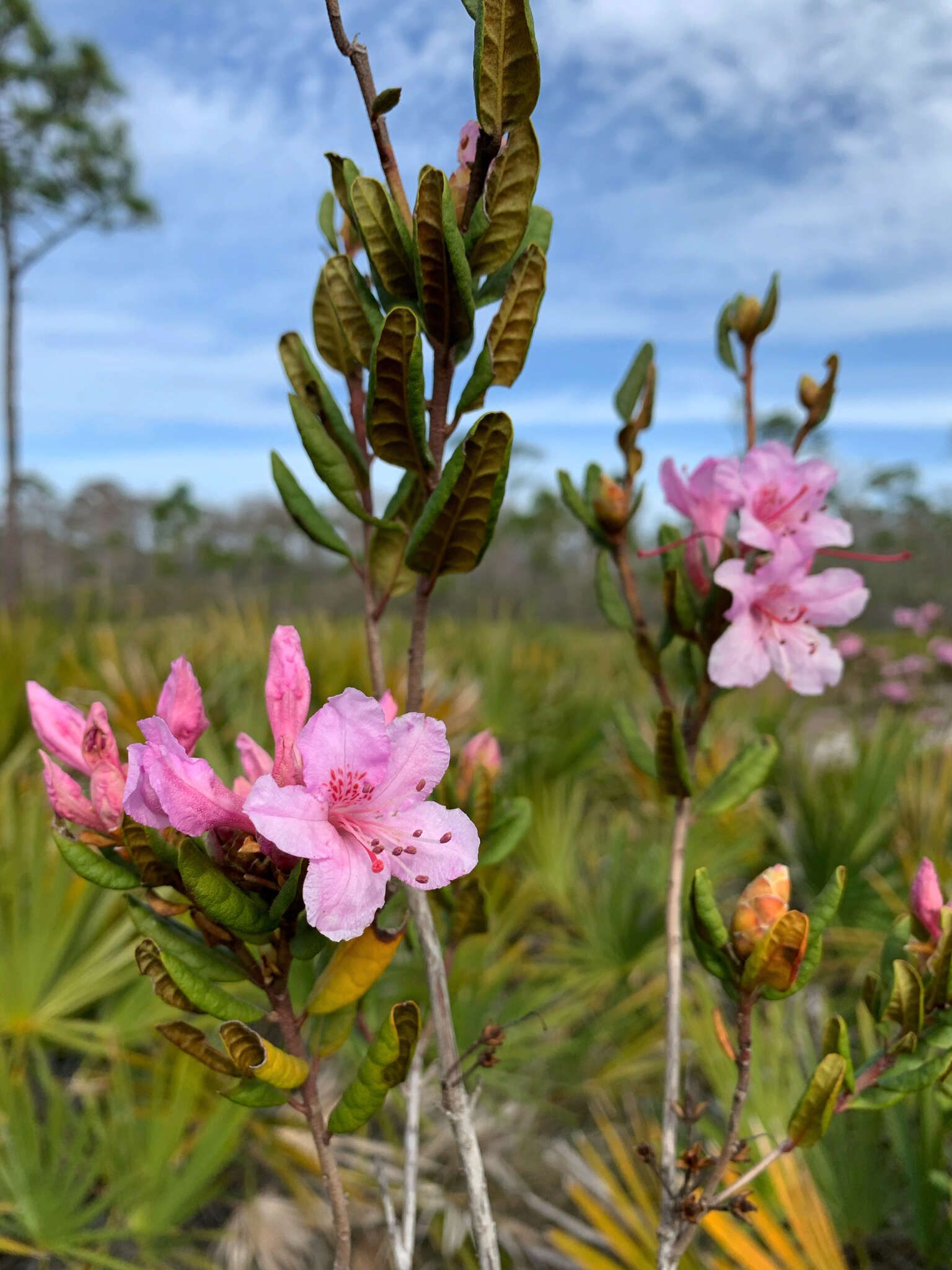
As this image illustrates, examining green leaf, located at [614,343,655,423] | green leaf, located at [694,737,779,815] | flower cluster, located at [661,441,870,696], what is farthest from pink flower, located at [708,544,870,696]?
green leaf, located at [614,343,655,423]

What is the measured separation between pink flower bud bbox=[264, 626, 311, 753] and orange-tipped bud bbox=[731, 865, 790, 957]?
15.3 inches

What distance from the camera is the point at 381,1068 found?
0.61 metres

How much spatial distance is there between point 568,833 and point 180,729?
245 centimetres

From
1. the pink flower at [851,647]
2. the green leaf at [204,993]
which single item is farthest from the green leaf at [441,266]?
the pink flower at [851,647]

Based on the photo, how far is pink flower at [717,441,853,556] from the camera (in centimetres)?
89

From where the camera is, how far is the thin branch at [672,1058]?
760 mm

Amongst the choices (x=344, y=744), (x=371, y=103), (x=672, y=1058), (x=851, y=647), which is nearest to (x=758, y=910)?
(x=672, y=1058)

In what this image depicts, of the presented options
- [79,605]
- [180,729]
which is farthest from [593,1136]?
[79,605]

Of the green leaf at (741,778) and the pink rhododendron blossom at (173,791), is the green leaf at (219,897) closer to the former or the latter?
the pink rhododendron blossom at (173,791)

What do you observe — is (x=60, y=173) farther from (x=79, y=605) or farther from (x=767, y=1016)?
(x=767, y=1016)

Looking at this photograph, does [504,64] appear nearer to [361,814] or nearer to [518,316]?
[518,316]

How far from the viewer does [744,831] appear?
307 centimetres

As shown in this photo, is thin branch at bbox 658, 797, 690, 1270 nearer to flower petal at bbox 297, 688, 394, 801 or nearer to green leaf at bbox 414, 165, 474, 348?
flower petal at bbox 297, 688, 394, 801

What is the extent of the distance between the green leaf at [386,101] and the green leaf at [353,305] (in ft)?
0.41
